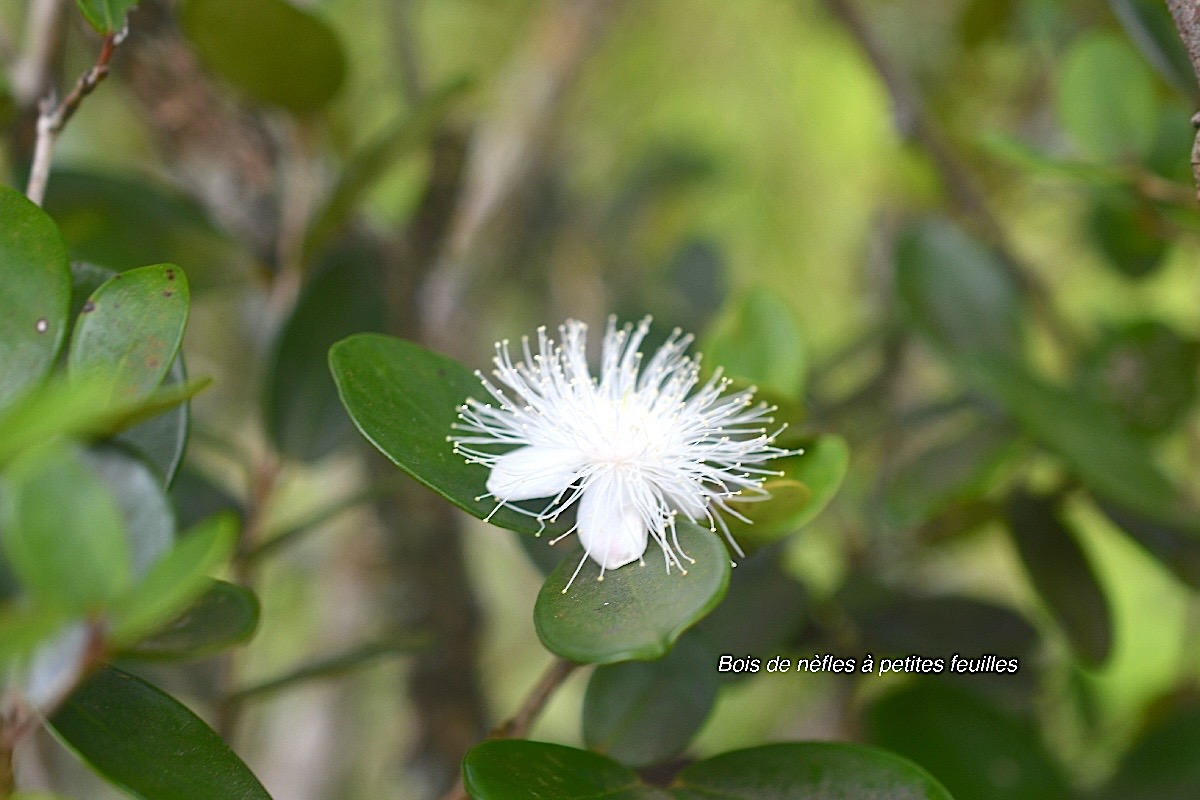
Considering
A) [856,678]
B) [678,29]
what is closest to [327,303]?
[856,678]

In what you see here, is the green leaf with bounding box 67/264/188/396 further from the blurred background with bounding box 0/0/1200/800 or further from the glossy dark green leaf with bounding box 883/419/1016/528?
the glossy dark green leaf with bounding box 883/419/1016/528

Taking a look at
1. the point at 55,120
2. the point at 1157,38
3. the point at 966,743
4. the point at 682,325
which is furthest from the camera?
the point at 682,325

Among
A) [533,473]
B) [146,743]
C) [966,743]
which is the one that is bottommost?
[966,743]

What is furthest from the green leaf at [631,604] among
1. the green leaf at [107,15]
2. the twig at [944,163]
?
the twig at [944,163]

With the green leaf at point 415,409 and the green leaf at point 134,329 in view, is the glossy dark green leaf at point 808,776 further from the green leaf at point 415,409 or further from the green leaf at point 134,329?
the green leaf at point 134,329

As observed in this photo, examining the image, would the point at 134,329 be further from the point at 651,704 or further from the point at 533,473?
the point at 651,704

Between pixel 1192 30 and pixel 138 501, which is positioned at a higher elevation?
pixel 1192 30

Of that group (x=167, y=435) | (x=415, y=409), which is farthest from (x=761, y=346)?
(x=167, y=435)
